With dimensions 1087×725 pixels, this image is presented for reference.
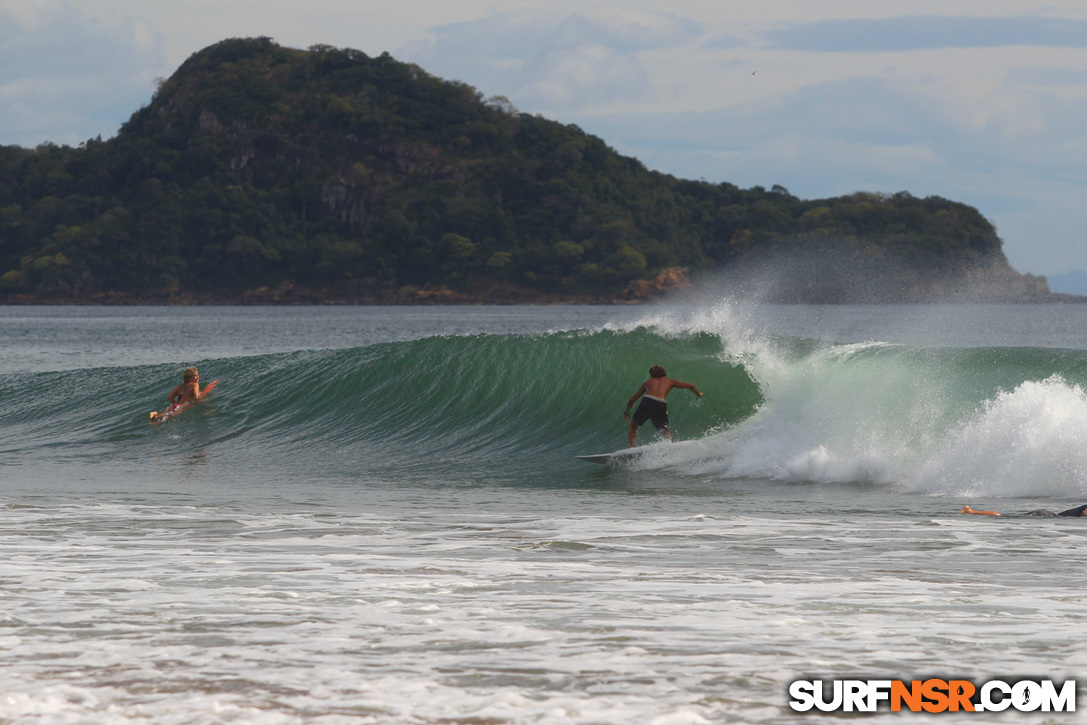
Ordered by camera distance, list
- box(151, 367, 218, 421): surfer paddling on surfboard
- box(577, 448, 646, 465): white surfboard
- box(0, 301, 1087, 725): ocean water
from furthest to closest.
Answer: box(151, 367, 218, 421): surfer paddling on surfboard
box(577, 448, 646, 465): white surfboard
box(0, 301, 1087, 725): ocean water

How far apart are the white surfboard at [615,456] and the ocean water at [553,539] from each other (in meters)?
0.24

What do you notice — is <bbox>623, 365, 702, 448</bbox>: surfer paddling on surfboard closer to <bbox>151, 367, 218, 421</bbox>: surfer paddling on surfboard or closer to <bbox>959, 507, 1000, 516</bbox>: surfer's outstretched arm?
<bbox>959, 507, 1000, 516</bbox>: surfer's outstretched arm

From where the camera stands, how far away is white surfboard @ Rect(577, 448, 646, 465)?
14.7m

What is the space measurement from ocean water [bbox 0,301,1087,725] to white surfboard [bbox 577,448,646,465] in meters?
0.24

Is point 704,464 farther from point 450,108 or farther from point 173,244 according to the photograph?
point 450,108

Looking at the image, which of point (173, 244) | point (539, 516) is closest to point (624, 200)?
point (173, 244)

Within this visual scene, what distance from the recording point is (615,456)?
14.9 m

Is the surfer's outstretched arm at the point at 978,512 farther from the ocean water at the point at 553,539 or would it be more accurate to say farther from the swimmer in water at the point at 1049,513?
the ocean water at the point at 553,539

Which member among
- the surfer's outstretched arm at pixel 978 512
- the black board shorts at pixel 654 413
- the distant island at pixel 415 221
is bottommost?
the surfer's outstretched arm at pixel 978 512

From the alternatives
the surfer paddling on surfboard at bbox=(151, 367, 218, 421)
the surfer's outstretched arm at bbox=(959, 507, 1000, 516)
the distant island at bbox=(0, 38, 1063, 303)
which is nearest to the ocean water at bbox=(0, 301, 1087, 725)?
the surfer's outstretched arm at bbox=(959, 507, 1000, 516)

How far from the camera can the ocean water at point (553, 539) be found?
5.15m

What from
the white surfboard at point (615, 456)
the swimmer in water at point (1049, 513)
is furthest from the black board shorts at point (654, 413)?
the swimmer in water at point (1049, 513)

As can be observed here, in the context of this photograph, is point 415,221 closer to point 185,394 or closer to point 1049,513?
point 185,394

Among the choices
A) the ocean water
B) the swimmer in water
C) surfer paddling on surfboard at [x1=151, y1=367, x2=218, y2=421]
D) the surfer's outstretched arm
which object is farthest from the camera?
surfer paddling on surfboard at [x1=151, y1=367, x2=218, y2=421]
